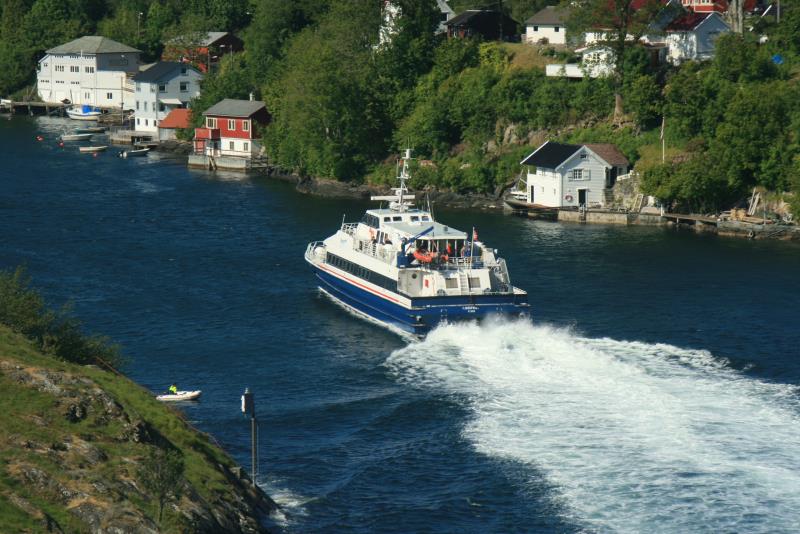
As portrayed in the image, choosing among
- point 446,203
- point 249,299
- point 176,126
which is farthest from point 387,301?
point 176,126

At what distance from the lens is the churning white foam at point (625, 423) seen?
4303 cm

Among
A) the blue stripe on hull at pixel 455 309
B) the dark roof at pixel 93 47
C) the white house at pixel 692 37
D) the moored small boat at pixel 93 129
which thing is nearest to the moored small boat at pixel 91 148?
the moored small boat at pixel 93 129

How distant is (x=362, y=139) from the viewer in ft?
380

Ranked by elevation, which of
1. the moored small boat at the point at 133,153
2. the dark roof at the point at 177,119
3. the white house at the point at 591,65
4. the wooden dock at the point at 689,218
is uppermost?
the white house at the point at 591,65

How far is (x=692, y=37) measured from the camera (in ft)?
364

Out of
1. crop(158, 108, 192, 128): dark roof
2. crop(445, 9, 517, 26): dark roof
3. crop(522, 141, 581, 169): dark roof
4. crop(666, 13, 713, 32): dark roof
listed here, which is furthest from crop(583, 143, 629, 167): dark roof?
crop(158, 108, 192, 128): dark roof

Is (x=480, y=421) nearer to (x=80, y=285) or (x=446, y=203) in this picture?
(x=80, y=285)

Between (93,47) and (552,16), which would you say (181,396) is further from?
(93,47)

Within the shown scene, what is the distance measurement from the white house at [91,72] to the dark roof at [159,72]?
589 inches

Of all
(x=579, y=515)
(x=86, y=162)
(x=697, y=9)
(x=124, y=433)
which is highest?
(x=697, y=9)

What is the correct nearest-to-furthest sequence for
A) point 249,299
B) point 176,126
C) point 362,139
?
point 249,299, point 362,139, point 176,126

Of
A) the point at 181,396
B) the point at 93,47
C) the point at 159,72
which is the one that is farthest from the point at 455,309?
the point at 93,47

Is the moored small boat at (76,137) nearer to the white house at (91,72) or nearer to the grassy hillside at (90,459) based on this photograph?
the white house at (91,72)

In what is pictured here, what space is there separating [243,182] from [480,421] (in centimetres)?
7019
